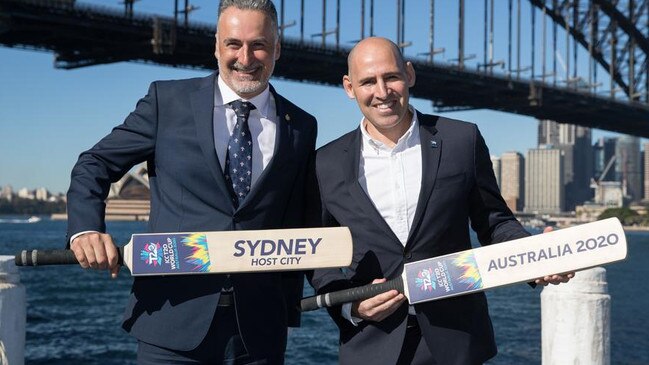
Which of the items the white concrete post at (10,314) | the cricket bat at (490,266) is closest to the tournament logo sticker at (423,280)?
the cricket bat at (490,266)

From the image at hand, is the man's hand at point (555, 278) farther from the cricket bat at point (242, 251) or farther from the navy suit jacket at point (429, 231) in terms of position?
the cricket bat at point (242, 251)

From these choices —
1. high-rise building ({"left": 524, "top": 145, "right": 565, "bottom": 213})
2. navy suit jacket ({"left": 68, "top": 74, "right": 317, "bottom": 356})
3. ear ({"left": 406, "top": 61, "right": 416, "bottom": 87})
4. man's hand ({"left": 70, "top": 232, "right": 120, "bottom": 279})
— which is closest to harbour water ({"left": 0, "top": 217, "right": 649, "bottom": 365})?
navy suit jacket ({"left": 68, "top": 74, "right": 317, "bottom": 356})

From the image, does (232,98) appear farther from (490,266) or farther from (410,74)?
(490,266)

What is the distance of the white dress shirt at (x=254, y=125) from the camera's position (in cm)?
218

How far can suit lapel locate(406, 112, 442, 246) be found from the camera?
213 cm

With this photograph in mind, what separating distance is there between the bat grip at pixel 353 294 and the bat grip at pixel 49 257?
1.56 ft

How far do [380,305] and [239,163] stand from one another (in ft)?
1.63

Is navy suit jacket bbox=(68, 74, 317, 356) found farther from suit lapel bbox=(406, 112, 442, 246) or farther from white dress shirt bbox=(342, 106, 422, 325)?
suit lapel bbox=(406, 112, 442, 246)

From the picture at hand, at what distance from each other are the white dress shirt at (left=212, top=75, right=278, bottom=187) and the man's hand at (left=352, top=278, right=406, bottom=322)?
42 centimetres

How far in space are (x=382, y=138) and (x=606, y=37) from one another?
41.7m

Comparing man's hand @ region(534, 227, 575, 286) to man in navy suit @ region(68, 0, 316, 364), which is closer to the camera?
man's hand @ region(534, 227, 575, 286)

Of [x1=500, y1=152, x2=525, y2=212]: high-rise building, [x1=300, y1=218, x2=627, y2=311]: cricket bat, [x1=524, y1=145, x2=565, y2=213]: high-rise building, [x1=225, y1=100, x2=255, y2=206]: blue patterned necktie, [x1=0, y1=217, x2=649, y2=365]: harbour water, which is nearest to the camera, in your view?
[x1=300, y1=218, x2=627, y2=311]: cricket bat

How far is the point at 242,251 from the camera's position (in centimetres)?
201

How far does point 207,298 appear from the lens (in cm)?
210
